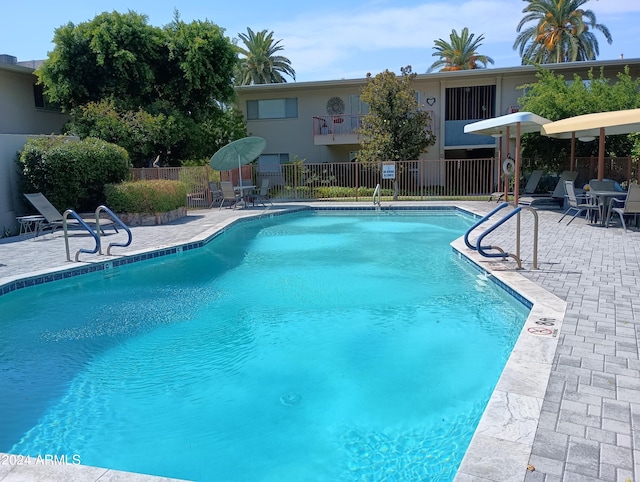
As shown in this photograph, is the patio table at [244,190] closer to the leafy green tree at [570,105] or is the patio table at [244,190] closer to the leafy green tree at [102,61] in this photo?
the leafy green tree at [102,61]

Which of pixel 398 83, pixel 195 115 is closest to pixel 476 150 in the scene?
pixel 398 83

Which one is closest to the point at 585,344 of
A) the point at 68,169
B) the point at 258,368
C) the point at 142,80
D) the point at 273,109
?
the point at 258,368

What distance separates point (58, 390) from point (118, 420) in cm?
96

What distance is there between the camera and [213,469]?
3424 millimetres

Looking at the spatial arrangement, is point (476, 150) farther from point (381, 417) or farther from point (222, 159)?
point (381, 417)

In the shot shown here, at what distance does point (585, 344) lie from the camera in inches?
168

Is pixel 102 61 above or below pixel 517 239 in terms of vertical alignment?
above

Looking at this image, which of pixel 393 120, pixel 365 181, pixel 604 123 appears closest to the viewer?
pixel 604 123

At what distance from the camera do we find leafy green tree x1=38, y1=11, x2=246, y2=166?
61.7 ft

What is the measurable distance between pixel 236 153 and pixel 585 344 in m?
14.1

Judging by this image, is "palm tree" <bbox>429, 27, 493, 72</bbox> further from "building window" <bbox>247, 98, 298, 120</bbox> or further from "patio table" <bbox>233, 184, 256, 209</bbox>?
"patio table" <bbox>233, 184, 256, 209</bbox>

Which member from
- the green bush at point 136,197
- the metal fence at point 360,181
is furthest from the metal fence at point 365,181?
the green bush at point 136,197

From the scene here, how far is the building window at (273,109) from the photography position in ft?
83.6

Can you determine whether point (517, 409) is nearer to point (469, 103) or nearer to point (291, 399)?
point (291, 399)
